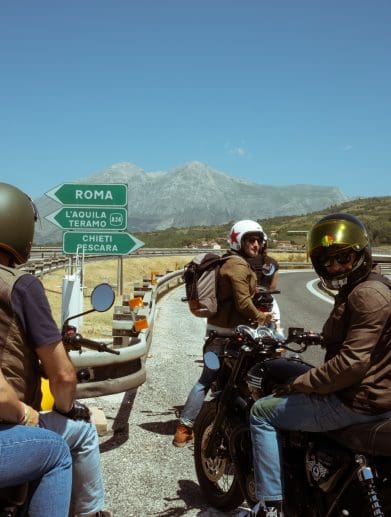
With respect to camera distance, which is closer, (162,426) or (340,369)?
(340,369)

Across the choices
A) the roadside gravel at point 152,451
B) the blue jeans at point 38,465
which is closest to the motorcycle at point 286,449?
the roadside gravel at point 152,451

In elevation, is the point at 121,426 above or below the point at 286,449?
below

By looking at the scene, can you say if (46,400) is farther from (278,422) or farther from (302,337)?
(302,337)

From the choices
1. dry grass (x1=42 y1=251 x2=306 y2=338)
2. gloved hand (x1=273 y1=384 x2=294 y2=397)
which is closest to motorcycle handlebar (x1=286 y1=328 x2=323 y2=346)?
gloved hand (x1=273 y1=384 x2=294 y2=397)

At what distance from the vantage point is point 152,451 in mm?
5504

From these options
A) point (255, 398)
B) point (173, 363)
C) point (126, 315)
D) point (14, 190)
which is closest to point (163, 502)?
point (255, 398)

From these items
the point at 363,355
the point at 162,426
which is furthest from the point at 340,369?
the point at 162,426

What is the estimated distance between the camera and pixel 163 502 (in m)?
4.42

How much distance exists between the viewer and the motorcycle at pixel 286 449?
116 inches

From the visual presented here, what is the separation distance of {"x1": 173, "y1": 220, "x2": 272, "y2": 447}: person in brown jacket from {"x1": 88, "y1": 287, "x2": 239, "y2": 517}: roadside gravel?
1.12 feet

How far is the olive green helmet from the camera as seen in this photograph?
2.74 metres

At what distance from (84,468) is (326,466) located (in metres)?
1.20

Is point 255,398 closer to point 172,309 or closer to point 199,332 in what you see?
point 199,332

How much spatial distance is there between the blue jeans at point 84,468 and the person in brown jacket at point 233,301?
98.5 inches
